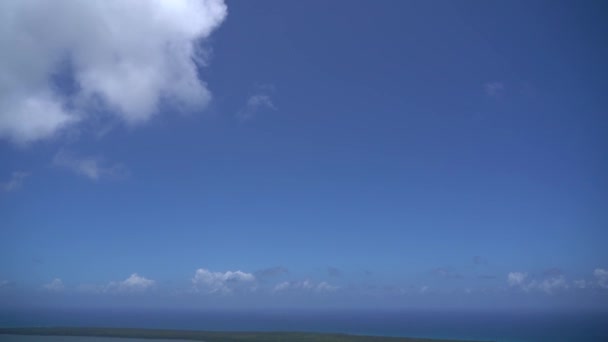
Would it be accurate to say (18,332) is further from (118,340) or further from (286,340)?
(286,340)

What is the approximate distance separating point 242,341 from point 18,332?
42368 mm

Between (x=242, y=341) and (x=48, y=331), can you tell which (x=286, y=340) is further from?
(x=48, y=331)

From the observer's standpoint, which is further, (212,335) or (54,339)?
(212,335)

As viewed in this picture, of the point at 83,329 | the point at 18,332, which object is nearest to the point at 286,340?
the point at 83,329

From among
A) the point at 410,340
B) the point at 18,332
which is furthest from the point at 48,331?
the point at 410,340

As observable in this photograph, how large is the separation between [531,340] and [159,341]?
6723 cm

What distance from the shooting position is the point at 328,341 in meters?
63.0

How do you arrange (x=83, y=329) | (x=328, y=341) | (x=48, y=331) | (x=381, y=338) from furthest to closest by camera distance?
(x=83, y=329) < (x=48, y=331) < (x=381, y=338) < (x=328, y=341)

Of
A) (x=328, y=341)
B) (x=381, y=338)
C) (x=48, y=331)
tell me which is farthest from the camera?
(x=48, y=331)

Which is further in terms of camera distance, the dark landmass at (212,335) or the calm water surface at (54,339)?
the dark landmass at (212,335)

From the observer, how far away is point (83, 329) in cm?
7862

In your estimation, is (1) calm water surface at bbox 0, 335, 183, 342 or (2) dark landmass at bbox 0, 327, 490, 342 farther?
(2) dark landmass at bbox 0, 327, 490, 342

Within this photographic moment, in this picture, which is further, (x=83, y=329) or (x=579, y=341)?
(x=83, y=329)

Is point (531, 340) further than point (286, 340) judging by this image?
Yes
